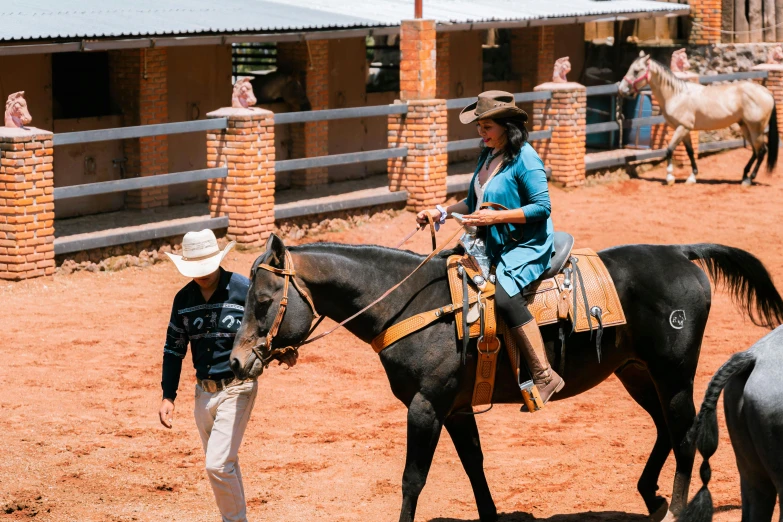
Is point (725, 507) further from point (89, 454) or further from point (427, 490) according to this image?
point (89, 454)

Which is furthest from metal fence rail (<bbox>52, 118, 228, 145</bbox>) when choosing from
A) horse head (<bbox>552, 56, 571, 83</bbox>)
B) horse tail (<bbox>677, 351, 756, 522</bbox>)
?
horse tail (<bbox>677, 351, 756, 522</bbox>)

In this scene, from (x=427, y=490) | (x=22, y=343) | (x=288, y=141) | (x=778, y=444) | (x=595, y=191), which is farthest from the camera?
(x=595, y=191)

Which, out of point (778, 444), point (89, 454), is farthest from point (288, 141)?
point (778, 444)

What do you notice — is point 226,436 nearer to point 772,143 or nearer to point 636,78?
point 636,78

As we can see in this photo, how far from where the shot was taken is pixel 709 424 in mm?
5512

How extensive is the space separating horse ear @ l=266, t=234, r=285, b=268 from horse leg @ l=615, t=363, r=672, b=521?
240 cm

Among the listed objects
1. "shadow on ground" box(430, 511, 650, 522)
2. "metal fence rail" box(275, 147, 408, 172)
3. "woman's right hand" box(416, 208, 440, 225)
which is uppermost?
"metal fence rail" box(275, 147, 408, 172)

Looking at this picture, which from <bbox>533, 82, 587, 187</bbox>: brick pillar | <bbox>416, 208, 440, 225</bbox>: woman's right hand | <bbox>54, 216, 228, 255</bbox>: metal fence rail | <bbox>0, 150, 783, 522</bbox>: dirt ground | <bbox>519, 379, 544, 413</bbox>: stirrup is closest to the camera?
<bbox>519, 379, 544, 413</bbox>: stirrup

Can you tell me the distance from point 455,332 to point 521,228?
26.9 inches

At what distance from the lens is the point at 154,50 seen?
16.4 metres

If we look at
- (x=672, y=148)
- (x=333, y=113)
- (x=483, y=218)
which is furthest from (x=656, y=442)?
(x=672, y=148)

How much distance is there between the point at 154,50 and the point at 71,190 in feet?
11.5

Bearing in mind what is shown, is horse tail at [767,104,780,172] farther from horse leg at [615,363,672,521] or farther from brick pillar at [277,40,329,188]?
horse leg at [615,363,672,521]

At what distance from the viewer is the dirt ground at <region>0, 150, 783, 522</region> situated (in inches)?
301
